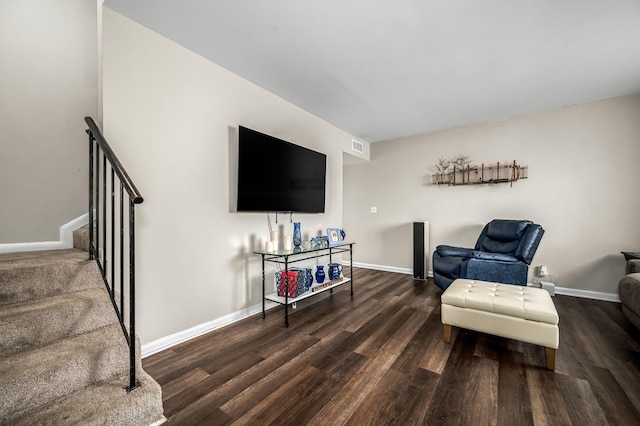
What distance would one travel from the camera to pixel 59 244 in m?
2.23

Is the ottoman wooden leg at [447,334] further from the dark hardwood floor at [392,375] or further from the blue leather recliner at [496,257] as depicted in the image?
the blue leather recliner at [496,257]

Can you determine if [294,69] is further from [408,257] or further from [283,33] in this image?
[408,257]

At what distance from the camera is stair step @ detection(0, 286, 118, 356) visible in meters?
1.25

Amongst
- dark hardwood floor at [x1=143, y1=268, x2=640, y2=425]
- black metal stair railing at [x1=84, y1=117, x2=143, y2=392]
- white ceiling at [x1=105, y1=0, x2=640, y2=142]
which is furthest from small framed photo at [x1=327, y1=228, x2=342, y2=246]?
black metal stair railing at [x1=84, y1=117, x2=143, y2=392]

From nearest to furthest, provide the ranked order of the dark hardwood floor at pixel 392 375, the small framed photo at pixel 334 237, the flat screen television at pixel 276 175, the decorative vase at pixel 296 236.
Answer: the dark hardwood floor at pixel 392 375, the flat screen television at pixel 276 175, the decorative vase at pixel 296 236, the small framed photo at pixel 334 237

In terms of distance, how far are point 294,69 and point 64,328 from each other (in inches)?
103

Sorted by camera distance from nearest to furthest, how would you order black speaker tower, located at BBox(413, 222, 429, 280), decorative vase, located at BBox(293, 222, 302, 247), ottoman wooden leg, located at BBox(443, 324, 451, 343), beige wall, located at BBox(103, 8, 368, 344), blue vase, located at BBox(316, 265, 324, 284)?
beige wall, located at BBox(103, 8, 368, 344) → ottoman wooden leg, located at BBox(443, 324, 451, 343) → decorative vase, located at BBox(293, 222, 302, 247) → blue vase, located at BBox(316, 265, 324, 284) → black speaker tower, located at BBox(413, 222, 429, 280)

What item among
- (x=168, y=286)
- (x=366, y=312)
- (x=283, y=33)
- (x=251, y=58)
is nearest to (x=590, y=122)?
(x=366, y=312)

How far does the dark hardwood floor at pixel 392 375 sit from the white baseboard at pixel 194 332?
7cm

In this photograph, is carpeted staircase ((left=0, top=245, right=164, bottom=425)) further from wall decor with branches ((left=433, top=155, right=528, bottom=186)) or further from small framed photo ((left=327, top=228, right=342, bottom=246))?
wall decor with branches ((left=433, top=155, right=528, bottom=186))

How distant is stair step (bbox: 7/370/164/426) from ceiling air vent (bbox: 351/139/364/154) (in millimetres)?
4223

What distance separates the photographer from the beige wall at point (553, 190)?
3.27 meters

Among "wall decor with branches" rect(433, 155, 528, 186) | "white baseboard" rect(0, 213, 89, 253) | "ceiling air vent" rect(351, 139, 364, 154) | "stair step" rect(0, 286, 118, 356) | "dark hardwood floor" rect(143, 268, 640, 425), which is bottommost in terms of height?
"dark hardwood floor" rect(143, 268, 640, 425)

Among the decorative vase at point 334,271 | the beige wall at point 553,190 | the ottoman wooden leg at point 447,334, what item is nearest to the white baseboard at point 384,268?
the beige wall at point 553,190
